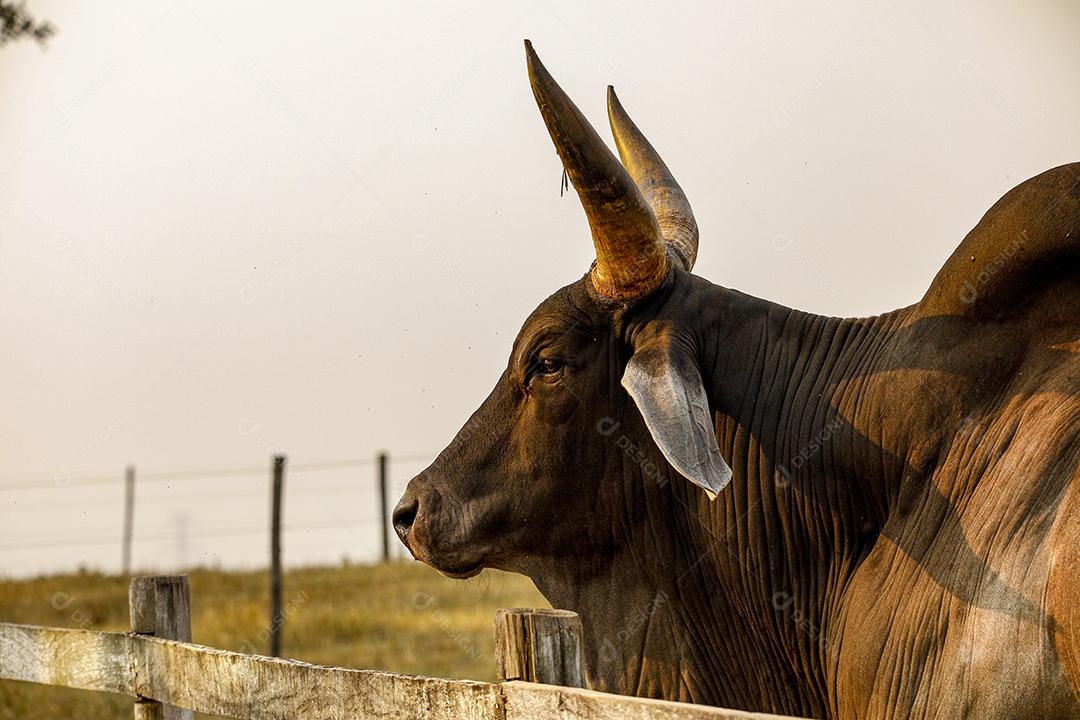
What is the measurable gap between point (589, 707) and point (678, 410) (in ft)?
3.40

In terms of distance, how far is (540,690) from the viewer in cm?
286

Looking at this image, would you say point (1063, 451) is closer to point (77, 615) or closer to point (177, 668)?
point (177, 668)

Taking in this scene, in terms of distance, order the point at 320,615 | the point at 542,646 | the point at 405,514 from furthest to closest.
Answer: the point at 320,615, the point at 405,514, the point at 542,646

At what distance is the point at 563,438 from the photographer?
4145mm

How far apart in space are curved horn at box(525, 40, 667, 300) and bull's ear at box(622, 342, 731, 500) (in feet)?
0.82

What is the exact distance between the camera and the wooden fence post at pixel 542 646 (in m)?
2.94

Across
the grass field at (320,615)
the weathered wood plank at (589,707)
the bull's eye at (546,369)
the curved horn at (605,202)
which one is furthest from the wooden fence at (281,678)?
the grass field at (320,615)

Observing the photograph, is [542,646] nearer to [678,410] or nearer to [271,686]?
[678,410]

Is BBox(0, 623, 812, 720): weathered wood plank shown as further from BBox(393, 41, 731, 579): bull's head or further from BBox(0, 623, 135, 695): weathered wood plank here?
BBox(393, 41, 731, 579): bull's head

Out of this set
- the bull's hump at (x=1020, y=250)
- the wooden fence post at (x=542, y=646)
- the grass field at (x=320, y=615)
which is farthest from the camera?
the grass field at (x=320, y=615)

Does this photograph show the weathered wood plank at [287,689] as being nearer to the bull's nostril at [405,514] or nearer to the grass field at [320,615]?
the bull's nostril at [405,514]

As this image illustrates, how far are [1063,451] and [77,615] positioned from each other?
417 inches

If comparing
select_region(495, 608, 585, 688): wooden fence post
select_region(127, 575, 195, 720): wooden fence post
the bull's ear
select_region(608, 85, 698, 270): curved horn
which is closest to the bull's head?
the bull's ear

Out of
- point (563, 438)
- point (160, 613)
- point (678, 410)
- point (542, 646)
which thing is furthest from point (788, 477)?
point (160, 613)
